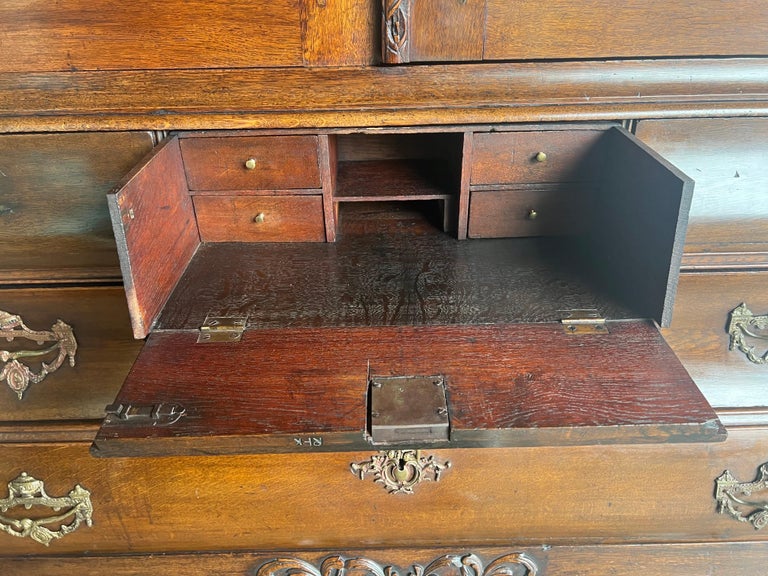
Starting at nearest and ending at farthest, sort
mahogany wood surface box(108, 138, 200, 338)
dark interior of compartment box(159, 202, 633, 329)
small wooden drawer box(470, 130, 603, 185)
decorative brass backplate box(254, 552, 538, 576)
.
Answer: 1. mahogany wood surface box(108, 138, 200, 338)
2. dark interior of compartment box(159, 202, 633, 329)
3. small wooden drawer box(470, 130, 603, 185)
4. decorative brass backplate box(254, 552, 538, 576)

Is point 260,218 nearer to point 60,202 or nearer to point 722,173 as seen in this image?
point 60,202

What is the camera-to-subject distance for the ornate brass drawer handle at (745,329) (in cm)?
111

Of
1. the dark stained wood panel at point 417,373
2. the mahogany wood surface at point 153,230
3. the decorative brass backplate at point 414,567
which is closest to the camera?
the dark stained wood panel at point 417,373

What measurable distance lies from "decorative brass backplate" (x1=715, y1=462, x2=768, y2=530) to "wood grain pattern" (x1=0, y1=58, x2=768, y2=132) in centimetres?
71

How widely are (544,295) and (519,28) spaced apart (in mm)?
446

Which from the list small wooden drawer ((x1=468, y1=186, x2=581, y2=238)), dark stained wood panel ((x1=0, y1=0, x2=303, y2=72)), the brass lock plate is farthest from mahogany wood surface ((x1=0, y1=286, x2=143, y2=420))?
small wooden drawer ((x1=468, y1=186, x2=581, y2=238))

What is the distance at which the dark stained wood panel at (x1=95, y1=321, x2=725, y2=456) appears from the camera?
2.37ft

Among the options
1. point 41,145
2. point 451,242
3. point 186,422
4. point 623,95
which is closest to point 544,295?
point 451,242

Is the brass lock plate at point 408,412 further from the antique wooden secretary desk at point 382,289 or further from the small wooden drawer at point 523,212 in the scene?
the small wooden drawer at point 523,212

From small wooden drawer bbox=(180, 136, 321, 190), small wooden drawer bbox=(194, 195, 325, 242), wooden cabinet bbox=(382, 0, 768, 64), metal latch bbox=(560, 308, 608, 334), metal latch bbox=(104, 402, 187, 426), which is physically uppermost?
wooden cabinet bbox=(382, 0, 768, 64)

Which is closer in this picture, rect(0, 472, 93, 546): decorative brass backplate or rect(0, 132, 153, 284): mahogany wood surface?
rect(0, 132, 153, 284): mahogany wood surface

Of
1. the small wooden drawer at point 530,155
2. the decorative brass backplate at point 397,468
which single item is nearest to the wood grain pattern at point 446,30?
the small wooden drawer at point 530,155

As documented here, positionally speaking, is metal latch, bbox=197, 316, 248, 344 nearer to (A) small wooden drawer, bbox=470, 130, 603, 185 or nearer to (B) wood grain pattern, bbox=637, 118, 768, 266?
(A) small wooden drawer, bbox=470, 130, 603, 185

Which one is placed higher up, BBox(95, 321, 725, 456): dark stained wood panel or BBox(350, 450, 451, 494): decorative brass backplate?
BBox(95, 321, 725, 456): dark stained wood panel
